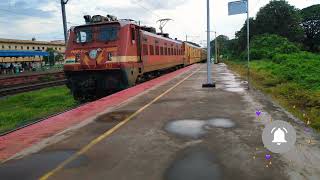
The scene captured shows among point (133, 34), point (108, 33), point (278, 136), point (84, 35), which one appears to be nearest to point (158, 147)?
point (278, 136)

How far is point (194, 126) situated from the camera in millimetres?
8336

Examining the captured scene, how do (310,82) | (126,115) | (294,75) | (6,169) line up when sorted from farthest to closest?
1. (294,75)
2. (310,82)
3. (126,115)
4. (6,169)

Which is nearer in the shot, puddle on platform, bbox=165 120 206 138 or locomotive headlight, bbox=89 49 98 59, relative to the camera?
puddle on platform, bbox=165 120 206 138

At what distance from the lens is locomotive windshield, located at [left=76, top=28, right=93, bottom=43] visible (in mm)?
16406

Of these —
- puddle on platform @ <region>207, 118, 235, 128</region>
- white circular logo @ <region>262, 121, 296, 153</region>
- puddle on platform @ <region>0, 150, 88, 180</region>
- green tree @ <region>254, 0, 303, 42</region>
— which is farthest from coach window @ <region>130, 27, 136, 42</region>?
green tree @ <region>254, 0, 303, 42</region>

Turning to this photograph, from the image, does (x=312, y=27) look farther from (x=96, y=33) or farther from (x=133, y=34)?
(x=96, y=33)

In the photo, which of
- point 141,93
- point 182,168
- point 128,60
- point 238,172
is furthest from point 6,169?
point 128,60

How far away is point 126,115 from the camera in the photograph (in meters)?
10.0

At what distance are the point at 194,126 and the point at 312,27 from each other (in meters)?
86.4

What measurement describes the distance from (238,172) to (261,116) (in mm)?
4407

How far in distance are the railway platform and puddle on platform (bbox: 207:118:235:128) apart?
0.02 m

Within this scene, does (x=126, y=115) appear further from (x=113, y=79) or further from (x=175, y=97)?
(x=113, y=79)

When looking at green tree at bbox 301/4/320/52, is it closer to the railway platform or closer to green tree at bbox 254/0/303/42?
green tree at bbox 254/0/303/42

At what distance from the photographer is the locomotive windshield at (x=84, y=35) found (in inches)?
646
